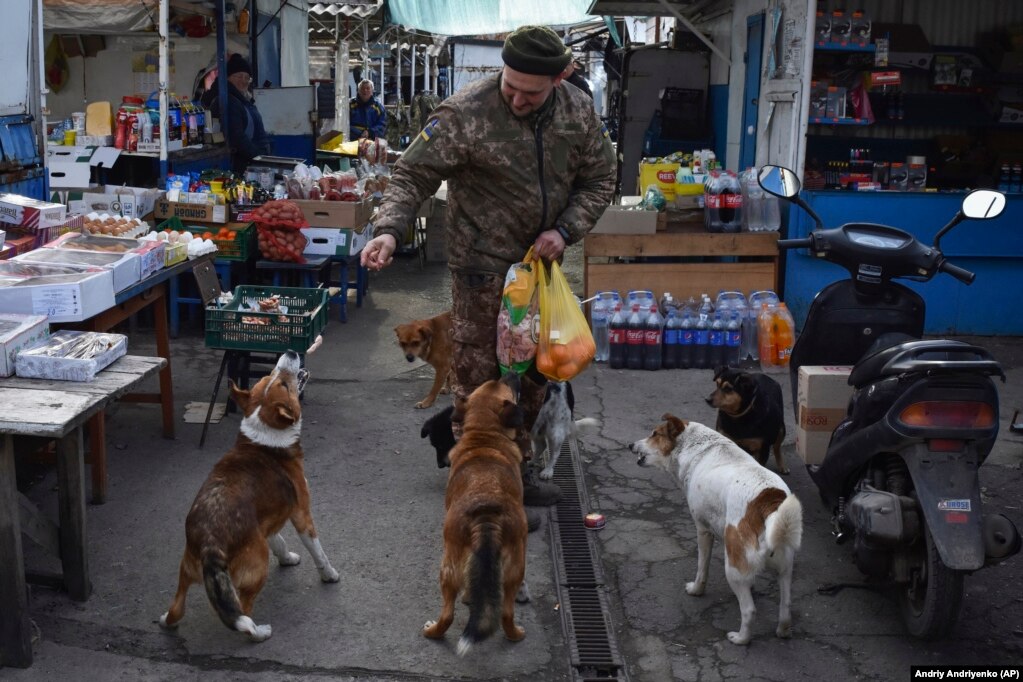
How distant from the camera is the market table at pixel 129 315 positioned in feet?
17.8

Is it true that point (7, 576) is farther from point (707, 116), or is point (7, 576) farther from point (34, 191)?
point (707, 116)

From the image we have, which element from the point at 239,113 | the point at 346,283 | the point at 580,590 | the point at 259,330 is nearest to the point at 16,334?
the point at 259,330

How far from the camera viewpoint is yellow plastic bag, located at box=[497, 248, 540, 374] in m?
5.09

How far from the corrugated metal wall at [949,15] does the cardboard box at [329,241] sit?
18.1 feet

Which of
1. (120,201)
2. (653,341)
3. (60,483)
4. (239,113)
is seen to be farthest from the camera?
(239,113)

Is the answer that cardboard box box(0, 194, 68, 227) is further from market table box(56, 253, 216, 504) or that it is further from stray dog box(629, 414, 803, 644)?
stray dog box(629, 414, 803, 644)

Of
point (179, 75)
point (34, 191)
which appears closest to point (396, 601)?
point (34, 191)

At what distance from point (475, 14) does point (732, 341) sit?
535 inches

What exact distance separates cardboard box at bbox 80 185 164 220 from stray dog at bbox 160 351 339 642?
481 centimetres

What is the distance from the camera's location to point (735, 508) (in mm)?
4117

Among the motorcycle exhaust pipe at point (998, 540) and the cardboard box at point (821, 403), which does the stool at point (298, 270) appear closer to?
the cardboard box at point (821, 403)

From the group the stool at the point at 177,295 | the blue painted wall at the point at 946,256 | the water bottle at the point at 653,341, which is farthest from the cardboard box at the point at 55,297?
the blue painted wall at the point at 946,256

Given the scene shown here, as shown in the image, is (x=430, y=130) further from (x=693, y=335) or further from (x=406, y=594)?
(x=693, y=335)

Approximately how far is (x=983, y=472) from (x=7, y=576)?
519 cm
